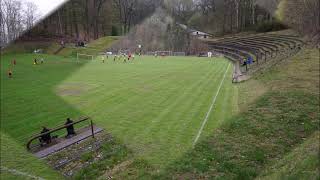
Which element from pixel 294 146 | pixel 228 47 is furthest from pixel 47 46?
pixel 228 47

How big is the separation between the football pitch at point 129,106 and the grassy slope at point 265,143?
0.69 metres

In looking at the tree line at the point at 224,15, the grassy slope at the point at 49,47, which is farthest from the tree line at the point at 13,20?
the tree line at the point at 224,15

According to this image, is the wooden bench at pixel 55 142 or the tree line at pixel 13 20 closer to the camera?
the tree line at pixel 13 20

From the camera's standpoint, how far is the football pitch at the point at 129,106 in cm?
1180

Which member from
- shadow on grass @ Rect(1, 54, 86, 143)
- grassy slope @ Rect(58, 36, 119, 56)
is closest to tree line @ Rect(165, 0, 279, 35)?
shadow on grass @ Rect(1, 54, 86, 143)

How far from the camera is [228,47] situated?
193ft

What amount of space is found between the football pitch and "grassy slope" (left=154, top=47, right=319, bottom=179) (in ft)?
2.28

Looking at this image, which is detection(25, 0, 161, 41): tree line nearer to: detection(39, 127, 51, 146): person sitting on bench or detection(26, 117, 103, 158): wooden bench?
detection(26, 117, 103, 158): wooden bench

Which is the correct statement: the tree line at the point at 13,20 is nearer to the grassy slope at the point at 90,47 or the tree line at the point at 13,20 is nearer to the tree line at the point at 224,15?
the grassy slope at the point at 90,47

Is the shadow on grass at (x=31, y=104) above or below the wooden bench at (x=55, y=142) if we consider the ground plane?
above

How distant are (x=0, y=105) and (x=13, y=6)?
1566 centimetres

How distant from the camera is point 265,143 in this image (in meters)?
11.4

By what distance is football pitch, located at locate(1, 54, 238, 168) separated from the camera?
465 inches

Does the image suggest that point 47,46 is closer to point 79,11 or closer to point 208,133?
point 79,11
